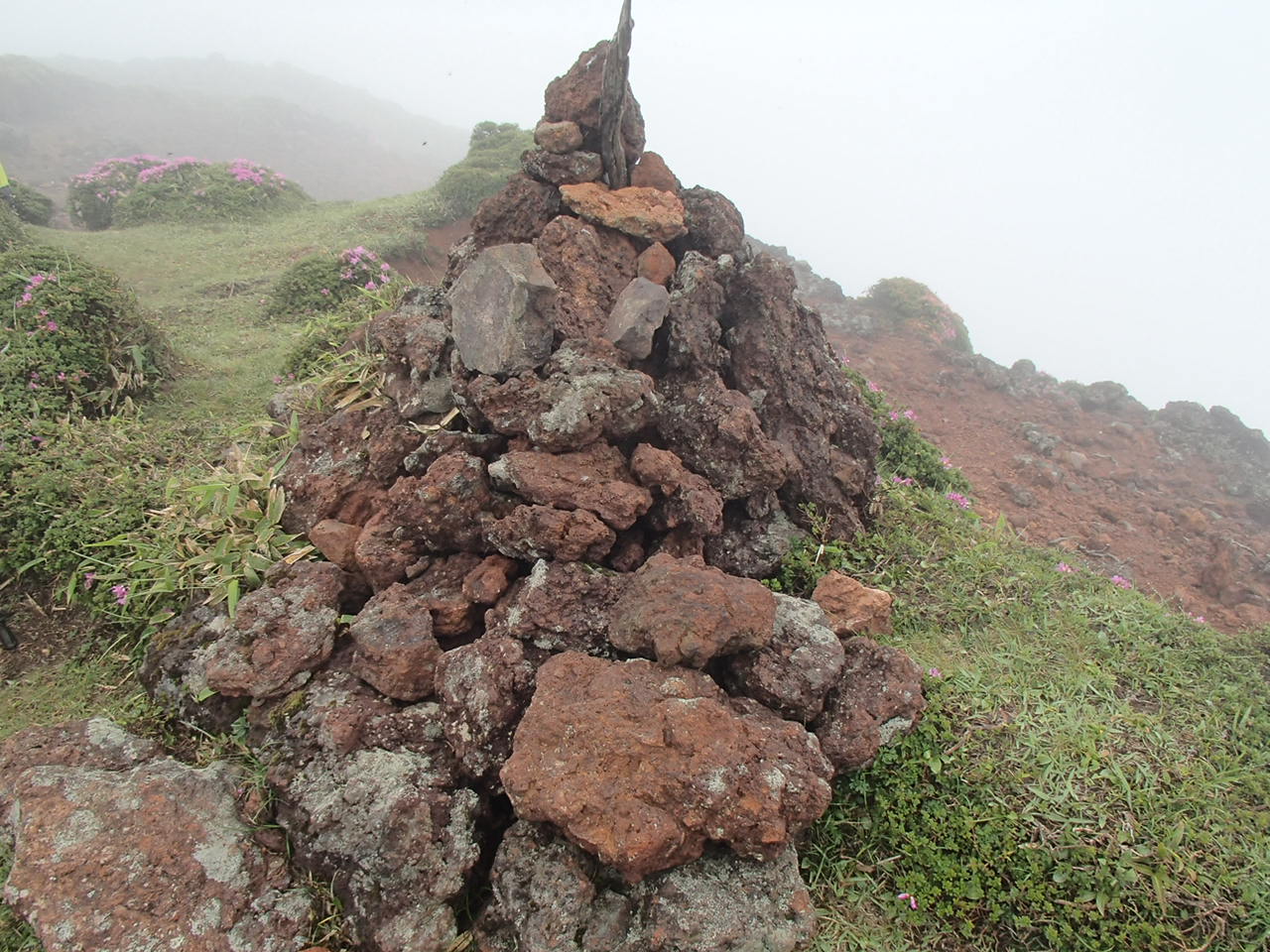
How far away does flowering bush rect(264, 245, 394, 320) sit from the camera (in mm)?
9586

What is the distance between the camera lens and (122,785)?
2.99 m

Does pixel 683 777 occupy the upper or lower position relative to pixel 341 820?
upper

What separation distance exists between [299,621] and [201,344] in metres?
6.48

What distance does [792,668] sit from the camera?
3262 mm

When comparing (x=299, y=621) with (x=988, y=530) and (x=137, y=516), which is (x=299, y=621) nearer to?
(x=137, y=516)

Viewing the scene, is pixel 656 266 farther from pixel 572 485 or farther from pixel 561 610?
pixel 561 610

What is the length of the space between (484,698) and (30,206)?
1783 cm

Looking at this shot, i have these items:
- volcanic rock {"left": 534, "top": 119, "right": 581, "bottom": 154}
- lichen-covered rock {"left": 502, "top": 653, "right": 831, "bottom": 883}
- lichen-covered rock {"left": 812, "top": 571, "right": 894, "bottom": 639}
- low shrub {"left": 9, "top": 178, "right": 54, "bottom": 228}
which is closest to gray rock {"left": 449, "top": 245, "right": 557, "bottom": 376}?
volcanic rock {"left": 534, "top": 119, "right": 581, "bottom": 154}

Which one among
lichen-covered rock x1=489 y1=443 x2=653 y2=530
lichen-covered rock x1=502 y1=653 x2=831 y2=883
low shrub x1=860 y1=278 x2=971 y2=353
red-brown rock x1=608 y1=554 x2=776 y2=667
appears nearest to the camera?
lichen-covered rock x1=502 y1=653 x2=831 y2=883

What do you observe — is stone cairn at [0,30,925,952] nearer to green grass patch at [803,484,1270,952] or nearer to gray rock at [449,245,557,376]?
gray rock at [449,245,557,376]

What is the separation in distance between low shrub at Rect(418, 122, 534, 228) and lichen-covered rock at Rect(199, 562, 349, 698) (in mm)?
10584

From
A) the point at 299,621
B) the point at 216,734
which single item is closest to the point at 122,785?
the point at 216,734

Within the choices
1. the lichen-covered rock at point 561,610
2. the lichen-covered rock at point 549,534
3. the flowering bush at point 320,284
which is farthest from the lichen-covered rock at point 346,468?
the flowering bush at point 320,284

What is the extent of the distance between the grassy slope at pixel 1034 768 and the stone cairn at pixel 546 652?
1.28 feet
